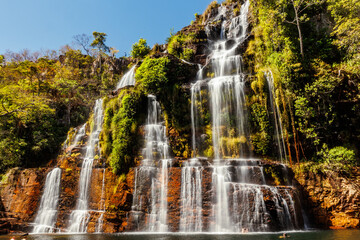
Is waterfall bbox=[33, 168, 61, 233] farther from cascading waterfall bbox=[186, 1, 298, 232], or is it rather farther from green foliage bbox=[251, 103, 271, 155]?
green foliage bbox=[251, 103, 271, 155]

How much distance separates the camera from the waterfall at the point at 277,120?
48.8ft

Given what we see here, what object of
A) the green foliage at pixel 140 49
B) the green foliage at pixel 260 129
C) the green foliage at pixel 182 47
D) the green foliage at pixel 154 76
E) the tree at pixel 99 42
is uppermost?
the tree at pixel 99 42

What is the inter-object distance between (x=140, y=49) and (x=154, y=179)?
21.1m

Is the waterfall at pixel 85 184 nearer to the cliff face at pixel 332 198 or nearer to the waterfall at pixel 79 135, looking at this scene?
the waterfall at pixel 79 135

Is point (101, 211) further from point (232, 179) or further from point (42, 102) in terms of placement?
point (42, 102)

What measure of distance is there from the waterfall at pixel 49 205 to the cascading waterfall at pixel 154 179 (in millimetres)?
5740

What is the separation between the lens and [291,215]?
11.2 m

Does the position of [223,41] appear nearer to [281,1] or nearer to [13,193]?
[281,1]

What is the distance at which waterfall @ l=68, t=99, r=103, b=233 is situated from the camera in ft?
43.9

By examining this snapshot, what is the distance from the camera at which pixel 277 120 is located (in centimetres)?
1535

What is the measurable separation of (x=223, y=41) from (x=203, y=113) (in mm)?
12128

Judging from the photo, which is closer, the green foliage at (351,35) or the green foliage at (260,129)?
the green foliage at (351,35)

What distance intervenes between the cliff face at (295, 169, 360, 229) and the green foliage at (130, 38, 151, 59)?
23.7 metres

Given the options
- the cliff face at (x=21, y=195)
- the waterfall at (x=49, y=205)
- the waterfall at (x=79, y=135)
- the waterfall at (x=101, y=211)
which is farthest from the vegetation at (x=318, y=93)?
the cliff face at (x=21, y=195)
